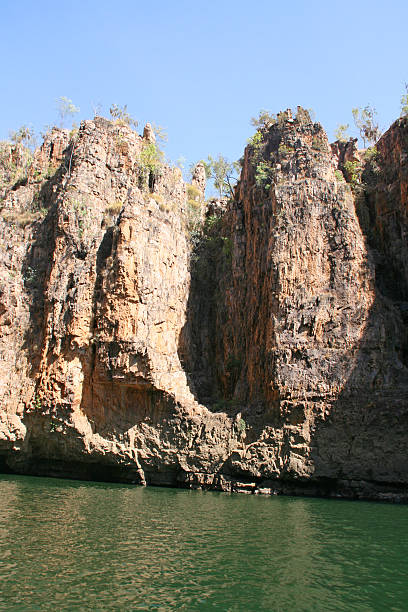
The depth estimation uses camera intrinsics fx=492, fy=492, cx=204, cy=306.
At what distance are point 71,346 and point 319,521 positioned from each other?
14.9m

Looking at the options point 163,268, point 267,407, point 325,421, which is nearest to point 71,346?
point 163,268

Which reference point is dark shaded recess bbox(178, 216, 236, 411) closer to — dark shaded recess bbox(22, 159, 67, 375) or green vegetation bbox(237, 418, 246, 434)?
green vegetation bbox(237, 418, 246, 434)

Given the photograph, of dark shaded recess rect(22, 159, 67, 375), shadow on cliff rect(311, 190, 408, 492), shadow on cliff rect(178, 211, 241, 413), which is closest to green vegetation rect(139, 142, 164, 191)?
dark shaded recess rect(22, 159, 67, 375)

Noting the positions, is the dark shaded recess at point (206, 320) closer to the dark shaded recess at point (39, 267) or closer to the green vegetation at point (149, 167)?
the green vegetation at point (149, 167)

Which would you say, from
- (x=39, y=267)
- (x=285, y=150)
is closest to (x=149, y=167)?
(x=285, y=150)

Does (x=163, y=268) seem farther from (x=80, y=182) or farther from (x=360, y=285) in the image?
(x=360, y=285)

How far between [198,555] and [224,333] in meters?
18.1

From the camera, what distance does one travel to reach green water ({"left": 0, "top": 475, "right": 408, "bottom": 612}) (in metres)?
8.98

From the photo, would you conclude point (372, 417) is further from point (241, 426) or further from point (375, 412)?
point (241, 426)

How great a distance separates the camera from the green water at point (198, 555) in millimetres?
8977

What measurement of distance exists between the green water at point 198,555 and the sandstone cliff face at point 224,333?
13.4 feet

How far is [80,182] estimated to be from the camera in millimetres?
29938

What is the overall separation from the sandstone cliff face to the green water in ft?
13.4

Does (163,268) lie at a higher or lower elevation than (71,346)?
higher
